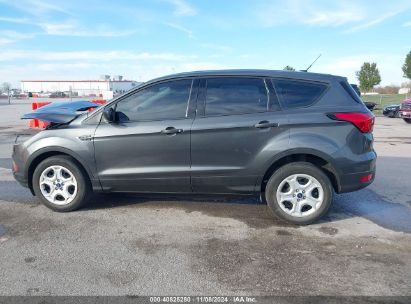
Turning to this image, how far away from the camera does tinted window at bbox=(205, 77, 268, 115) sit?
4039 millimetres

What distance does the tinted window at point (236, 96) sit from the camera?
13.3 ft

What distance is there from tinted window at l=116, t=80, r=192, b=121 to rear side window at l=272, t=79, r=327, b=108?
1155mm

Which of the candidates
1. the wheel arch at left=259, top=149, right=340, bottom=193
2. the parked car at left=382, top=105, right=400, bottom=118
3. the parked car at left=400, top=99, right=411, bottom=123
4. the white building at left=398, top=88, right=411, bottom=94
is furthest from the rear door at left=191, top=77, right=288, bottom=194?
the white building at left=398, top=88, right=411, bottom=94

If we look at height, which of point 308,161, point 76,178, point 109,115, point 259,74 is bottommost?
point 76,178

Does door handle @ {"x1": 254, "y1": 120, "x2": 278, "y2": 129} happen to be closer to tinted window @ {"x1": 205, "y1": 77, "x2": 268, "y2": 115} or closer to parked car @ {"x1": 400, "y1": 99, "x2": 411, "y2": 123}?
tinted window @ {"x1": 205, "y1": 77, "x2": 268, "y2": 115}

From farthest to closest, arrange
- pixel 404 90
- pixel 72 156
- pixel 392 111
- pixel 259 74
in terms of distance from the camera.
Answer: pixel 404 90
pixel 392 111
pixel 72 156
pixel 259 74

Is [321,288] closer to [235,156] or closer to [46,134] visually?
[235,156]

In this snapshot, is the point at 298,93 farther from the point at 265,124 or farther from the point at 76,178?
the point at 76,178

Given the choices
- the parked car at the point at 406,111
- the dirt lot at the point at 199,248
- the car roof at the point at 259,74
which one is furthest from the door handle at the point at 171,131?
the parked car at the point at 406,111

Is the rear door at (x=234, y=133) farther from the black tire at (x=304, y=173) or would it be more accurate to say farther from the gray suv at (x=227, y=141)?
the black tire at (x=304, y=173)

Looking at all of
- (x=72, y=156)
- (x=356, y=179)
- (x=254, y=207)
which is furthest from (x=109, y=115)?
(x=356, y=179)

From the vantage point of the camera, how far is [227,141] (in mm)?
4004

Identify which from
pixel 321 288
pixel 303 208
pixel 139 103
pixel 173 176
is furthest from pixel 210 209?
pixel 321 288

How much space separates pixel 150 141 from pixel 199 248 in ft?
4.70
